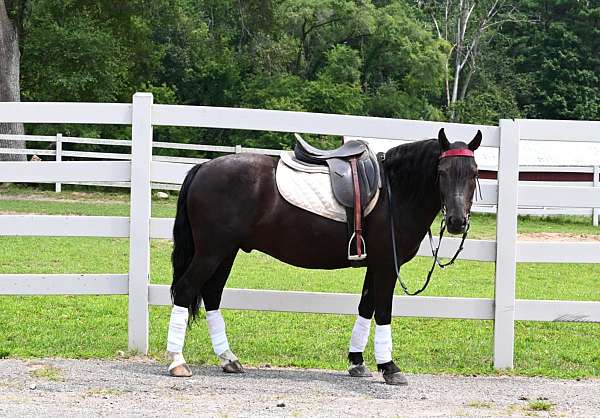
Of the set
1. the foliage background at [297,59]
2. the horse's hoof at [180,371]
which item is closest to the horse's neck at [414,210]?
the horse's hoof at [180,371]

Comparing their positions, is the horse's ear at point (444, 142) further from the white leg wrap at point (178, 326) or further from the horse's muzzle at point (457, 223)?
the white leg wrap at point (178, 326)

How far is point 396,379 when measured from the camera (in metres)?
6.29

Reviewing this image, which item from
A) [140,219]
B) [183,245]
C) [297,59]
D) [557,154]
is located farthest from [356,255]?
[297,59]

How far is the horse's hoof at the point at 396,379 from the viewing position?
627 centimetres

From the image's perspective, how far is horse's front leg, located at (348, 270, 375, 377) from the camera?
6.57m

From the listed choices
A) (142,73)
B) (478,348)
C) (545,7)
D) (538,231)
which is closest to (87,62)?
(142,73)

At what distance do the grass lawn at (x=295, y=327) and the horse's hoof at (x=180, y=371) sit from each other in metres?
0.57

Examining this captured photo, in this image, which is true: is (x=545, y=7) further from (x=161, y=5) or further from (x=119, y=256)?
(x=119, y=256)

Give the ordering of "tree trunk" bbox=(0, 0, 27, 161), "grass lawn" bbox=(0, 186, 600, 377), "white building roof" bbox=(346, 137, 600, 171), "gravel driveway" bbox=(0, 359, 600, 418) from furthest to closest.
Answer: "white building roof" bbox=(346, 137, 600, 171) → "tree trunk" bbox=(0, 0, 27, 161) → "grass lawn" bbox=(0, 186, 600, 377) → "gravel driveway" bbox=(0, 359, 600, 418)

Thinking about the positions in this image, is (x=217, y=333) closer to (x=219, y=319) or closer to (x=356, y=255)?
(x=219, y=319)

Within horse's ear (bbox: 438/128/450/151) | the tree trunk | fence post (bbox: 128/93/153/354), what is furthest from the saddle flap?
the tree trunk

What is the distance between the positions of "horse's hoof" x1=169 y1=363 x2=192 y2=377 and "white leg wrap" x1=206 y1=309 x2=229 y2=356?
32cm

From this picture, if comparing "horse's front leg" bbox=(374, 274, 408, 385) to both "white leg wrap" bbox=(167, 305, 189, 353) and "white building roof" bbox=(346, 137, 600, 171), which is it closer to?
"white leg wrap" bbox=(167, 305, 189, 353)

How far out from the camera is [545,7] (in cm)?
5162
